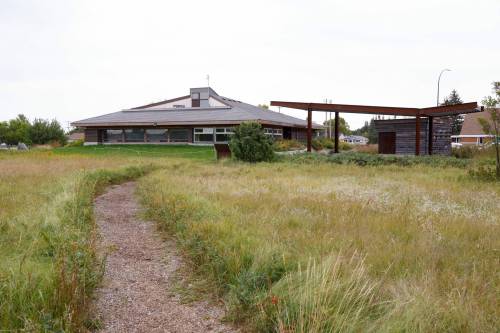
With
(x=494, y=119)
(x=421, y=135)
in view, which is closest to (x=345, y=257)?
(x=494, y=119)

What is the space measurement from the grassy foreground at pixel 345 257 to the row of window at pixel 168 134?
84.3 feet

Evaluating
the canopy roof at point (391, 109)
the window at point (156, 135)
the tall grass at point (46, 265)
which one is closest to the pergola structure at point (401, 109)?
the canopy roof at point (391, 109)

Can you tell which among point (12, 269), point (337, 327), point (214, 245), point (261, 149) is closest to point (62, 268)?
point (12, 269)

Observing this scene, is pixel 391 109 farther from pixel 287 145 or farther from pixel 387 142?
pixel 287 145

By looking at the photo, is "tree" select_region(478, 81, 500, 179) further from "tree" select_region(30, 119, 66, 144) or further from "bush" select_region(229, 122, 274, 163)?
"tree" select_region(30, 119, 66, 144)

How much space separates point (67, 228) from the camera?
18.9 feet

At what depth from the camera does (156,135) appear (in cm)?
3859

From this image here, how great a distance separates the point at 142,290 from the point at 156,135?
35157mm

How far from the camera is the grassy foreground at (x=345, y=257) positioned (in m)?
A: 3.41

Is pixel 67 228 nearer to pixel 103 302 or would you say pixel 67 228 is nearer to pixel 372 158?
pixel 103 302

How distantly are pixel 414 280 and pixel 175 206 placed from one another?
510 centimetres

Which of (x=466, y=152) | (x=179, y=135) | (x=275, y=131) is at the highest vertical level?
(x=275, y=131)

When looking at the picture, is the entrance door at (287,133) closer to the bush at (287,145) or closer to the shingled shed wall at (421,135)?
the bush at (287,145)

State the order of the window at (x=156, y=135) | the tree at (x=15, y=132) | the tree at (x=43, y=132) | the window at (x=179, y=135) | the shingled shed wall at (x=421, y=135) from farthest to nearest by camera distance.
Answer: the tree at (x=15, y=132) → the tree at (x=43, y=132) → the window at (x=156, y=135) → the window at (x=179, y=135) → the shingled shed wall at (x=421, y=135)
